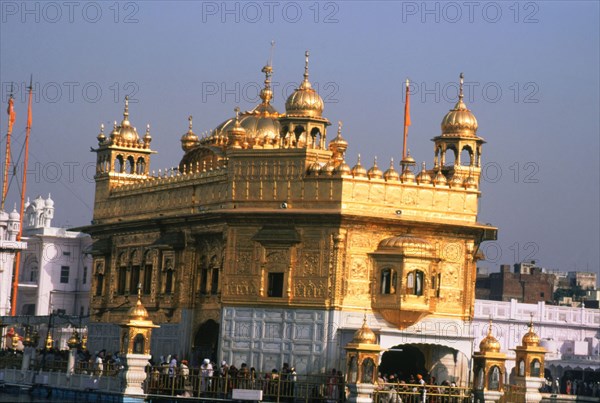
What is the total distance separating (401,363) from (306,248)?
5.66 metres

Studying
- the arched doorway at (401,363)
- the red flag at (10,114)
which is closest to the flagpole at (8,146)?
the red flag at (10,114)

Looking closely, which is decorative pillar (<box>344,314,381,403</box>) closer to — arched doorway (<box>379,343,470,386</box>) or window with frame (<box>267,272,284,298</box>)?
arched doorway (<box>379,343,470,386</box>)

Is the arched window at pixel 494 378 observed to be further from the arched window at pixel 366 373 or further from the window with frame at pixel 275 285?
the window with frame at pixel 275 285

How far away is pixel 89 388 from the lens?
4081 cm

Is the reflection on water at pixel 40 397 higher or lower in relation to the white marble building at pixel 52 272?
lower

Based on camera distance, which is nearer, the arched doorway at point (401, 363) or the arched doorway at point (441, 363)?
the arched doorway at point (441, 363)

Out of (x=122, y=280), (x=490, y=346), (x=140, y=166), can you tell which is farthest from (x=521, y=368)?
(x=140, y=166)

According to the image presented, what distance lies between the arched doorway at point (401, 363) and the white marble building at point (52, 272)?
4874 cm

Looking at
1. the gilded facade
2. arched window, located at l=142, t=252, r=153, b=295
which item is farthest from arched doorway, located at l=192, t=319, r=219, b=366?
arched window, located at l=142, t=252, r=153, b=295

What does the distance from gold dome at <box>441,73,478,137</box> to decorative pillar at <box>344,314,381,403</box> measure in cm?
1111

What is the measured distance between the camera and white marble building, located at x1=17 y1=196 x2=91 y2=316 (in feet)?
298

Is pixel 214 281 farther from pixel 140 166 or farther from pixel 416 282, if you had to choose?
pixel 140 166

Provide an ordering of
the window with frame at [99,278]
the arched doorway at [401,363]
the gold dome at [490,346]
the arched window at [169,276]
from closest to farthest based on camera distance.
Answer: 1. the gold dome at [490,346]
2. the arched doorway at [401,363]
3. the arched window at [169,276]
4. the window with frame at [99,278]

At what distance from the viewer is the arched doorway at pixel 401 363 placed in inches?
1690
